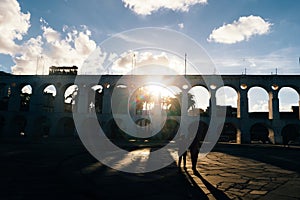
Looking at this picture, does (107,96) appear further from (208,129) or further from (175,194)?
(175,194)

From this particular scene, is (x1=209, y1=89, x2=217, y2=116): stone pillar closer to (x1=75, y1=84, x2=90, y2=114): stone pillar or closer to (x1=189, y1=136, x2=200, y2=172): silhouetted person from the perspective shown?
(x1=75, y1=84, x2=90, y2=114): stone pillar

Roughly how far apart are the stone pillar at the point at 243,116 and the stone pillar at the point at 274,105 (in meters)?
2.69

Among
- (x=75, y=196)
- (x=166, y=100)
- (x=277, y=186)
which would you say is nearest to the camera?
(x=75, y=196)

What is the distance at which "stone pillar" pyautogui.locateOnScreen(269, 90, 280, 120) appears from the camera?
27.3 metres

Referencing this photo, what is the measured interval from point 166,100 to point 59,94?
20.2 meters

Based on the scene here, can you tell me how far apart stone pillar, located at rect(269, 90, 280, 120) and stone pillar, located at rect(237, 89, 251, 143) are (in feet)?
8.83

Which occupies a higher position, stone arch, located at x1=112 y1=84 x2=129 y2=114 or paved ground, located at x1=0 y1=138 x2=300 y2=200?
stone arch, located at x1=112 y1=84 x2=129 y2=114

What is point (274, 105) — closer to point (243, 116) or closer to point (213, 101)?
point (243, 116)

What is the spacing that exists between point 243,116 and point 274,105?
144 inches

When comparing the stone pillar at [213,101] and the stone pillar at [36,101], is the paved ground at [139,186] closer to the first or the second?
the stone pillar at [213,101]

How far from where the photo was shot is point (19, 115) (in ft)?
103

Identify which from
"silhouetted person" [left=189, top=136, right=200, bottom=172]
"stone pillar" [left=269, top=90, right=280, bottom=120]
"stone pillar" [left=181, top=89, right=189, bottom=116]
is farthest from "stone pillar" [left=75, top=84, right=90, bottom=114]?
"silhouetted person" [left=189, top=136, right=200, bottom=172]

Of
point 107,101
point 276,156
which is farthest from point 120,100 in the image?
point 276,156

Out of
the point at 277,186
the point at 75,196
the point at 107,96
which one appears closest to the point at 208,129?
the point at 107,96
